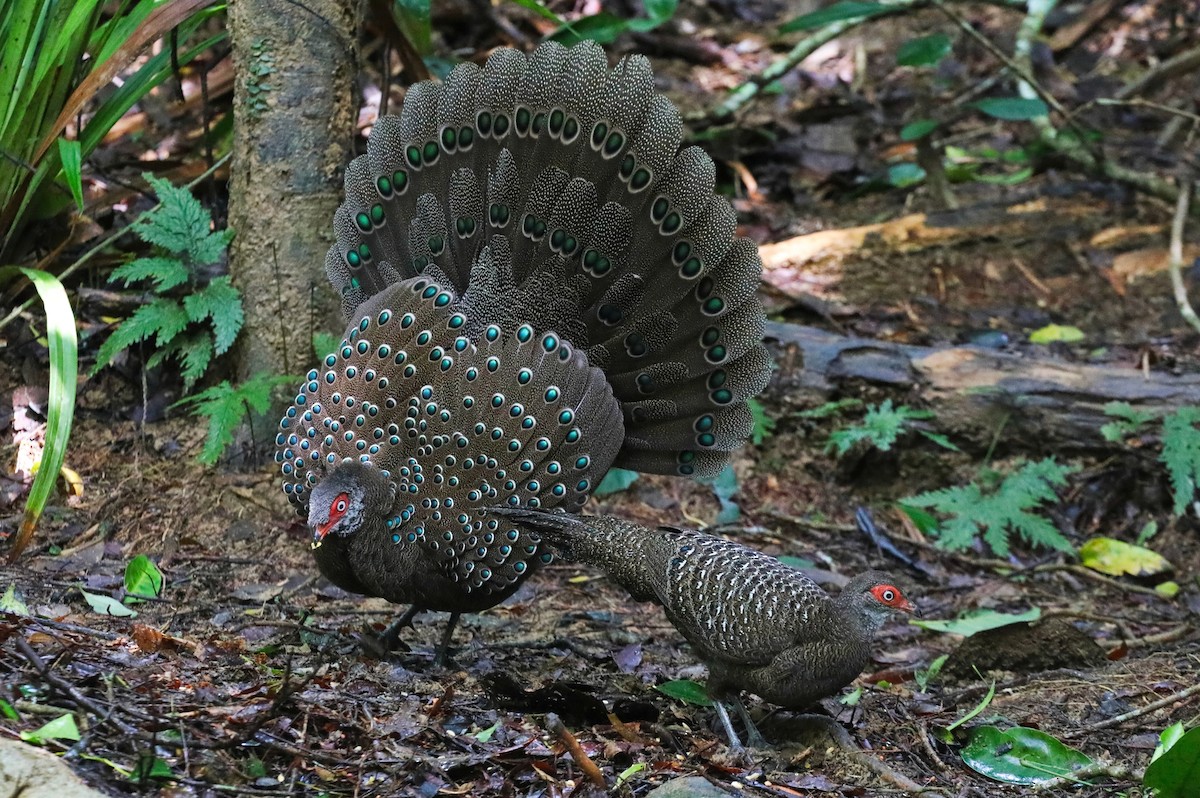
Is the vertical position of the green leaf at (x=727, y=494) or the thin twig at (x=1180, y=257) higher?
the thin twig at (x=1180, y=257)

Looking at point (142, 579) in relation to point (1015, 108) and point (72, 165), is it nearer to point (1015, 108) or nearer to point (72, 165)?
point (72, 165)

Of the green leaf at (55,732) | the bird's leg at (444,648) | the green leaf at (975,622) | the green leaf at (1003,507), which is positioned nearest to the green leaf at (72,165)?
the bird's leg at (444,648)

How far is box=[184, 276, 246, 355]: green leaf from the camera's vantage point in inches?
222

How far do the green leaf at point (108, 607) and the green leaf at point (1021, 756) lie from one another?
10.4ft

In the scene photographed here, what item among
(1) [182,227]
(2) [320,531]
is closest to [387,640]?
(2) [320,531]

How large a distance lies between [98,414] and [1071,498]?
529cm

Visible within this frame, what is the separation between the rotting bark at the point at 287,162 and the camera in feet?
18.6

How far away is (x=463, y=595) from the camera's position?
476cm

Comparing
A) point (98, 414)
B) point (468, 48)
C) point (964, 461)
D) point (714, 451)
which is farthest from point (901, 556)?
point (468, 48)

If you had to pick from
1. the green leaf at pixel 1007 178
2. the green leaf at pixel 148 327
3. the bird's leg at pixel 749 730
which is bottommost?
the bird's leg at pixel 749 730

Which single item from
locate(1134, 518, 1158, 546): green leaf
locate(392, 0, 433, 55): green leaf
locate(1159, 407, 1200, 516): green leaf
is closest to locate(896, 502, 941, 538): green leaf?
locate(1134, 518, 1158, 546): green leaf

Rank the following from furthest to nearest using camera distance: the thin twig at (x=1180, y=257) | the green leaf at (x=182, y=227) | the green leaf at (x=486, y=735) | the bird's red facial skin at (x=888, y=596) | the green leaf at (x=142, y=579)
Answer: the thin twig at (x=1180, y=257) → the green leaf at (x=182, y=227) → the green leaf at (x=142, y=579) → the bird's red facial skin at (x=888, y=596) → the green leaf at (x=486, y=735)

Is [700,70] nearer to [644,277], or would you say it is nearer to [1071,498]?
[1071,498]

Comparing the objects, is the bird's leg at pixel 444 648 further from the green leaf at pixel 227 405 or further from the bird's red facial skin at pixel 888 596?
the bird's red facial skin at pixel 888 596
